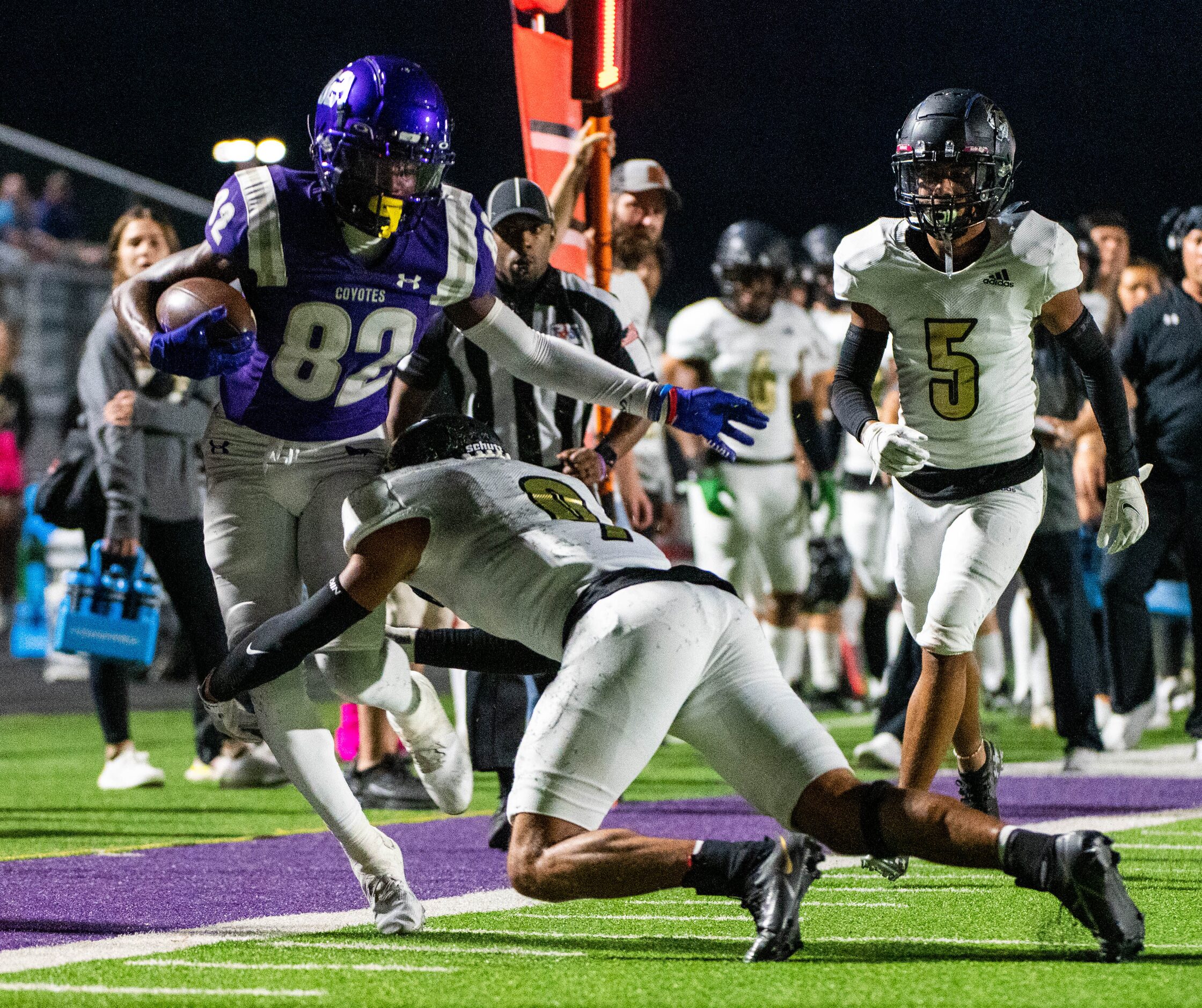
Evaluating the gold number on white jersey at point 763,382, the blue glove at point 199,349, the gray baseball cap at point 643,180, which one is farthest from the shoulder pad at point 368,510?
the gold number on white jersey at point 763,382

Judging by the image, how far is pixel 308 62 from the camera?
663 inches

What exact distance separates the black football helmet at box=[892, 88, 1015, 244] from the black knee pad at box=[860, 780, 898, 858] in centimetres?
176

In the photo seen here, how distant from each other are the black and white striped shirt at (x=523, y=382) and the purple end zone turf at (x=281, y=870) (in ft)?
3.95

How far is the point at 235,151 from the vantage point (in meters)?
17.0

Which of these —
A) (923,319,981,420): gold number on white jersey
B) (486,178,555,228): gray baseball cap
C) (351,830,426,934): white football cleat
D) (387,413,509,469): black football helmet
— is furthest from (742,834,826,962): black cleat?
(486,178,555,228): gray baseball cap

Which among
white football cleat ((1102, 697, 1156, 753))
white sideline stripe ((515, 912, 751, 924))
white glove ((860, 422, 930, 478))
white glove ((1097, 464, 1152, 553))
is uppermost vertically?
white glove ((860, 422, 930, 478))

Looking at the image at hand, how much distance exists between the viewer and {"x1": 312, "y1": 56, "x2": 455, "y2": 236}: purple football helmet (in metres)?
3.74

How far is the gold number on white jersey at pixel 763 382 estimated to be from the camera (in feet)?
26.8

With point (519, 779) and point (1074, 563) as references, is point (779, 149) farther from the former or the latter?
point (519, 779)

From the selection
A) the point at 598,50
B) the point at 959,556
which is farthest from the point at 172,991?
the point at 598,50

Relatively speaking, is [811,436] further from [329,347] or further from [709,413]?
[329,347]

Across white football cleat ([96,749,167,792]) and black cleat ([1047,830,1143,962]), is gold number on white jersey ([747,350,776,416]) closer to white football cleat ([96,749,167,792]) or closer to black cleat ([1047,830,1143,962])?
white football cleat ([96,749,167,792])

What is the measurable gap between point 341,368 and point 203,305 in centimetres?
44

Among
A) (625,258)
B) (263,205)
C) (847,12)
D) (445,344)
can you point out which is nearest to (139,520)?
(445,344)
